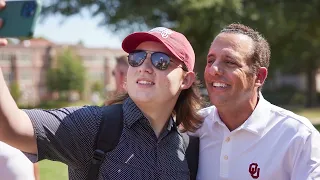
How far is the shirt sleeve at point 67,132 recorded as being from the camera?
2.01 m

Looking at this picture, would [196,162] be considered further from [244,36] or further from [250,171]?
[244,36]

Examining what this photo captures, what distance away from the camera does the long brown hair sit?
8.56ft

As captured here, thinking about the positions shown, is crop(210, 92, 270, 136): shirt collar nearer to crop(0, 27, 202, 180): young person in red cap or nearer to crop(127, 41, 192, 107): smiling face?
crop(0, 27, 202, 180): young person in red cap

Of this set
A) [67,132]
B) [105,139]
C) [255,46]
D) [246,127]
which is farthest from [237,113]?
[67,132]

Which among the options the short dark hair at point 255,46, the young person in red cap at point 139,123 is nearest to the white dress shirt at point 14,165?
the young person in red cap at point 139,123

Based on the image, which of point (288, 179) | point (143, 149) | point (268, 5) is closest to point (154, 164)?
point (143, 149)

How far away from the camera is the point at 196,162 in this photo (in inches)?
102

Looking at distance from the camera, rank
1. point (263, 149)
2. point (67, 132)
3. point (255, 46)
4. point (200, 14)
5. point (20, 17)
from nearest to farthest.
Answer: point (20, 17)
point (67, 132)
point (263, 149)
point (255, 46)
point (200, 14)

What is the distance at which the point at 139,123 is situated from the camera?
234 cm

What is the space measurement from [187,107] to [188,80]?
7.0 inches

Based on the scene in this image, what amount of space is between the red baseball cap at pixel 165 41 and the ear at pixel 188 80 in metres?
0.06

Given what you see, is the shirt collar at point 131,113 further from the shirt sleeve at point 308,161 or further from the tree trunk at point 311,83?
the tree trunk at point 311,83

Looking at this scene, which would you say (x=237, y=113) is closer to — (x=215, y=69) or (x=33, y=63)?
(x=215, y=69)

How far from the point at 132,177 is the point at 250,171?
63 cm
